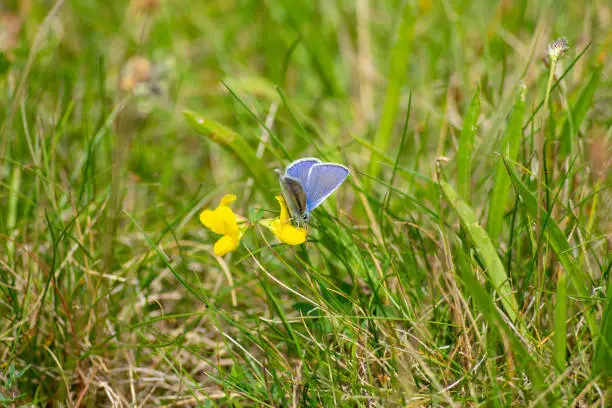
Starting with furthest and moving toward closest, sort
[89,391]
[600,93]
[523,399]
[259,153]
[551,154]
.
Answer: [600,93] < [259,153] < [551,154] < [89,391] < [523,399]

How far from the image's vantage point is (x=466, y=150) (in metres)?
1.93

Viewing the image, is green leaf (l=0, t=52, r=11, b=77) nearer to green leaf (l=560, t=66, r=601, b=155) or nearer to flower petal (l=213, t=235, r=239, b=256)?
flower petal (l=213, t=235, r=239, b=256)

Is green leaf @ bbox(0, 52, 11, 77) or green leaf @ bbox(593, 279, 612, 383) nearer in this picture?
green leaf @ bbox(593, 279, 612, 383)

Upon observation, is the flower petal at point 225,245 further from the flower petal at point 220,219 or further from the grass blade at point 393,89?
the grass blade at point 393,89

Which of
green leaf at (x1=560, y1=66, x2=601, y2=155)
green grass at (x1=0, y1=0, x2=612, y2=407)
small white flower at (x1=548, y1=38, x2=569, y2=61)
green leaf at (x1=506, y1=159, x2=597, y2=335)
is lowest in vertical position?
green grass at (x1=0, y1=0, x2=612, y2=407)

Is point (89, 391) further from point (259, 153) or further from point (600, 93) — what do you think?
point (600, 93)

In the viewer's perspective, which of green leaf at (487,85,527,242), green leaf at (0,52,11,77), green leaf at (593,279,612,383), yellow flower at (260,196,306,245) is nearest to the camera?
green leaf at (593,279,612,383)

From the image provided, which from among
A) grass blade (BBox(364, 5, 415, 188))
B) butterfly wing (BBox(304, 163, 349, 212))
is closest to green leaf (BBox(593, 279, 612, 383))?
butterfly wing (BBox(304, 163, 349, 212))

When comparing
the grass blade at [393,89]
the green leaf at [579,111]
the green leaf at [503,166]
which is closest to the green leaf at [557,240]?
the green leaf at [503,166]

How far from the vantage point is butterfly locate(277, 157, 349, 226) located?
1491 mm

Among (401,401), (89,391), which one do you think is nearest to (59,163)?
(89,391)

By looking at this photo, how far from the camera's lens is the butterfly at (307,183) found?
4.89 feet

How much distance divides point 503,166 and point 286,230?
0.65 m

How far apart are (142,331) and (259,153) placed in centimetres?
77
